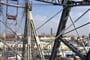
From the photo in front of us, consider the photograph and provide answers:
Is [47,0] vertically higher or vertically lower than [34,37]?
higher

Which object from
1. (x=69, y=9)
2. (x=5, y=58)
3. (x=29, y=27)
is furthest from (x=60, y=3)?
(x=5, y=58)

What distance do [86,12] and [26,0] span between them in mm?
7619

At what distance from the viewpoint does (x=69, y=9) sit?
48.5 ft

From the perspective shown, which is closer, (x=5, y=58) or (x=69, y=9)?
(x=69, y=9)

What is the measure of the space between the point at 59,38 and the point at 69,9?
5.43ft

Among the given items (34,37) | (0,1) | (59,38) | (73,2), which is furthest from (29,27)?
(73,2)

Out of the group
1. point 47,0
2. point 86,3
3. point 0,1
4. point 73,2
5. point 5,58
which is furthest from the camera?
point 5,58

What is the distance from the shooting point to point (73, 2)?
14.5m

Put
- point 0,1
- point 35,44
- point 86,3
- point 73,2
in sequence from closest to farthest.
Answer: point 86,3
point 73,2
point 0,1
point 35,44

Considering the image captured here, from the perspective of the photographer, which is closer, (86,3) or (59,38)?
(86,3)

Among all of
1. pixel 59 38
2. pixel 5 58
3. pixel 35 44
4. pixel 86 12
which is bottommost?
pixel 5 58

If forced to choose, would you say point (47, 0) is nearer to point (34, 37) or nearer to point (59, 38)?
point (59, 38)

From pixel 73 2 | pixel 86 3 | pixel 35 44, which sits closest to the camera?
pixel 86 3

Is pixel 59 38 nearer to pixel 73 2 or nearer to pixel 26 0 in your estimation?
pixel 73 2
